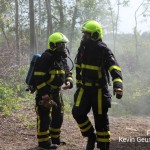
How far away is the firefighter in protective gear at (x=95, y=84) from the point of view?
15.5 ft

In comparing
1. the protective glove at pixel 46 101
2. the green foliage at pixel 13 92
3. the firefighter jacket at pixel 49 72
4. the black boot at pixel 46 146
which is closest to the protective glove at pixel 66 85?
the firefighter jacket at pixel 49 72

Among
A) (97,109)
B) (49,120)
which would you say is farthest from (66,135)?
(97,109)

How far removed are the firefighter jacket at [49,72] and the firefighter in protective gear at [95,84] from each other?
0.65 m

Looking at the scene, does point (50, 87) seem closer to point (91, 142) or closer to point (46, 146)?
point (46, 146)

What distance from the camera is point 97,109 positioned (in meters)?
4.75

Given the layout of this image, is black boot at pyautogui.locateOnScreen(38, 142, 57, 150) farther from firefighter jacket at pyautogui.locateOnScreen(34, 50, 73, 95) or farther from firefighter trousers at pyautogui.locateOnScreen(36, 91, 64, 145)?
firefighter jacket at pyautogui.locateOnScreen(34, 50, 73, 95)

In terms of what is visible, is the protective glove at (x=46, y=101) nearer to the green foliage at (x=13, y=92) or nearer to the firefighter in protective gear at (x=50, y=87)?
the firefighter in protective gear at (x=50, y=87)

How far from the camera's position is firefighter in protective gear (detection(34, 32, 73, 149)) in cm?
515

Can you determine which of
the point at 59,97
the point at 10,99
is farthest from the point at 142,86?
the point at 59,97

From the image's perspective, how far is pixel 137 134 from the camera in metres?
6.70

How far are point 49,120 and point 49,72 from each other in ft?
3.02

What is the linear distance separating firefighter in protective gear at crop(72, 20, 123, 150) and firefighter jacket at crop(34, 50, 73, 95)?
2.13 feet

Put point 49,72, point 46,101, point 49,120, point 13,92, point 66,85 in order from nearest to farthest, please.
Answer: point 46,101
point 49,72
point 49,120
point 66,85
point 13,92

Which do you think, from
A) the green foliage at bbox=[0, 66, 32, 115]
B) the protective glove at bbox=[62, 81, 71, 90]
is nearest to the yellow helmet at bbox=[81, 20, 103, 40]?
the protective glove at bbox=[62, 81, 71, 90]
